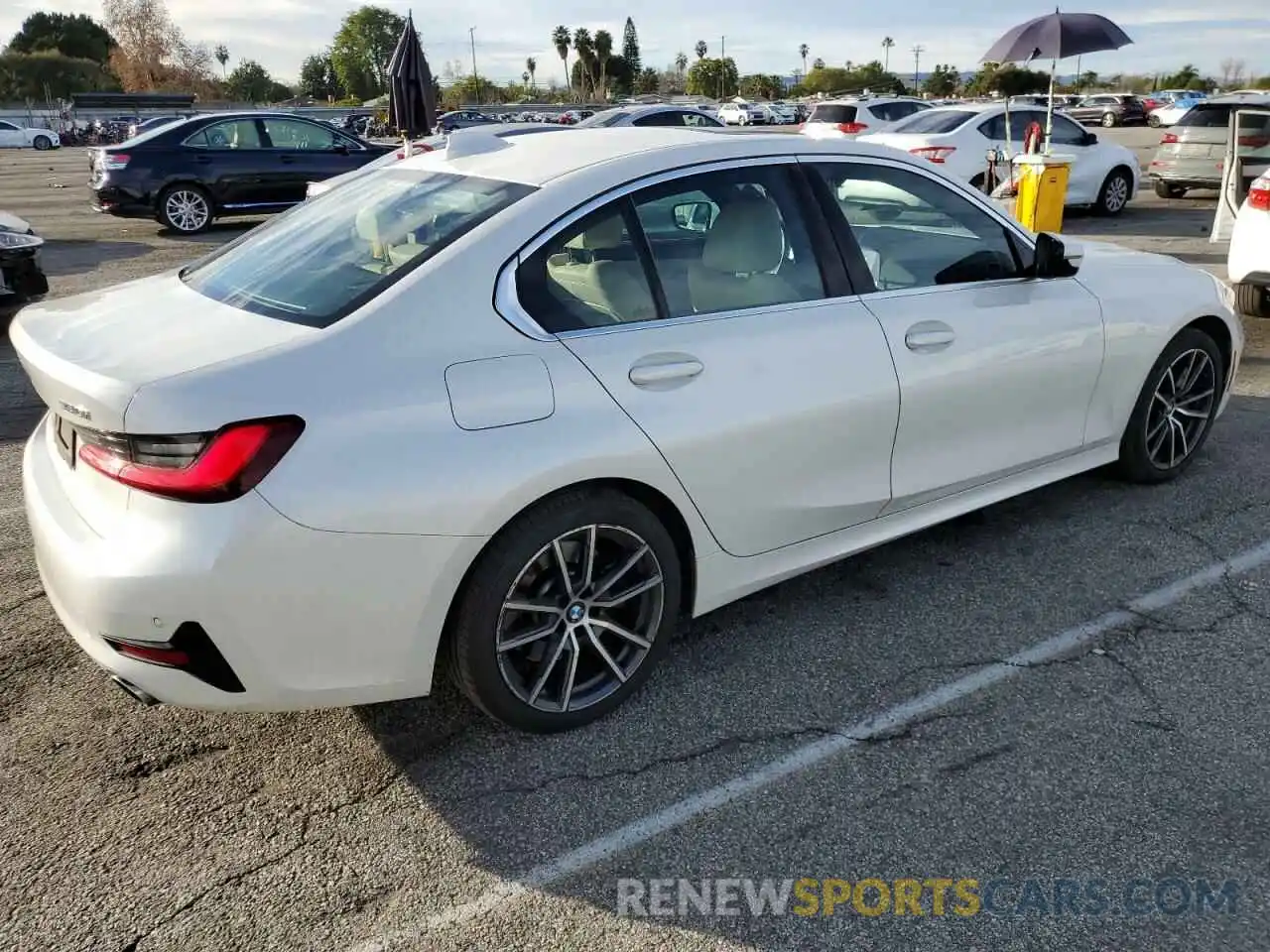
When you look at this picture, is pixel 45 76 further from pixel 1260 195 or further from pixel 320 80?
pixel 1260 195

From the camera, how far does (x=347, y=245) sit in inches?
125

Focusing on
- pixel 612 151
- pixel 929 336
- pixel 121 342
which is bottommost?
pixel 929 336

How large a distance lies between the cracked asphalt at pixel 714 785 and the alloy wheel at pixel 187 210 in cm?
1124

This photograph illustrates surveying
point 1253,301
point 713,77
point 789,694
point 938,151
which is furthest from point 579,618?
point 713,77

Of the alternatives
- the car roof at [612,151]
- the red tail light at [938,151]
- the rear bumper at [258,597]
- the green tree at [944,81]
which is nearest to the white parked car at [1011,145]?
the red tail light at [938,151]

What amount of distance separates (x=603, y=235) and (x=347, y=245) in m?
0.78

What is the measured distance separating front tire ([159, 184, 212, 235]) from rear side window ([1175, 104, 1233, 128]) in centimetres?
1404

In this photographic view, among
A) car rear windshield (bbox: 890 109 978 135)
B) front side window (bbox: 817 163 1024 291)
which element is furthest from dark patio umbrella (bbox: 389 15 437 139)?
front side window (bbox: 817 163 1024 291)

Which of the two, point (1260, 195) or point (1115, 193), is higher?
→ point (1260, 195)

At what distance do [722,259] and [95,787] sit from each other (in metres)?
2.36

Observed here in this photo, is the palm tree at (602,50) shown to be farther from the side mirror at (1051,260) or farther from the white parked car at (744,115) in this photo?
the side mirror at (1051,260)

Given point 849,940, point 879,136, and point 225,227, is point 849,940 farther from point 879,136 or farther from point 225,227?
point 225,227

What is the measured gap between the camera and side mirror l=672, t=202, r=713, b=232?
128 inches

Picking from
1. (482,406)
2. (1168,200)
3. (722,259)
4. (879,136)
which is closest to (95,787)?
(482,406)
